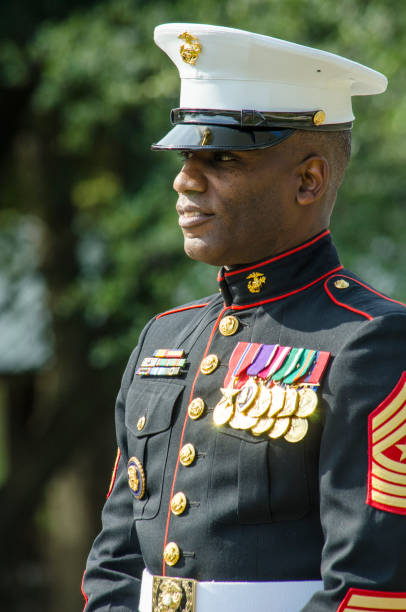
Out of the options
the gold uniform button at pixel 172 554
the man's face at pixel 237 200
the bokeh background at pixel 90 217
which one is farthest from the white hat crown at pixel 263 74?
the bokeh background at pixel 90 217

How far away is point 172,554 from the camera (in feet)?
6.53

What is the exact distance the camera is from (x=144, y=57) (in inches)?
223

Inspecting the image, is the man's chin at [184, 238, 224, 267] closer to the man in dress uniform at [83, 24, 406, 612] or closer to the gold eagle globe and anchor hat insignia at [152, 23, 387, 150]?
the man in dress uniform at [83, 24, 406, 612]

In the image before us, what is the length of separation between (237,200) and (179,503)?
645 mm

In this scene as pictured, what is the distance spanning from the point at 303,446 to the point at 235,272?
1.53 ft

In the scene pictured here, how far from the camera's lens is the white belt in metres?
1.86

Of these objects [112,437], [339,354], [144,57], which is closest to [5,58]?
[144,57]

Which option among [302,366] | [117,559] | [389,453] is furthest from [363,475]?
[117,559]

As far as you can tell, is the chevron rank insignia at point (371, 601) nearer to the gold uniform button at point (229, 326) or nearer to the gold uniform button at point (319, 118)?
the gold uniform button at point (229, 326)

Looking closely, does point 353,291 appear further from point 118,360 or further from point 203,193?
point 118,360

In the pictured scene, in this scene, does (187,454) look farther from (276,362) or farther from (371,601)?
(371,601)

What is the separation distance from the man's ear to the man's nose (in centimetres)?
21

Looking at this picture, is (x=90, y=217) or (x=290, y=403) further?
(x=90, y=217)

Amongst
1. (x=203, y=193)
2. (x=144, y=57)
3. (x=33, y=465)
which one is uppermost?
(x=144, y=57)
